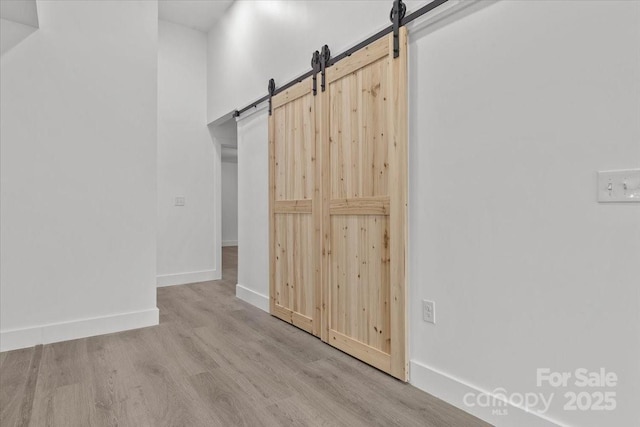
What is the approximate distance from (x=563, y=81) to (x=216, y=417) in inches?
85.0

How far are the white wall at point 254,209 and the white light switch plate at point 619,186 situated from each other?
2763 millimetres

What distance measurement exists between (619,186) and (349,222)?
1.53 m

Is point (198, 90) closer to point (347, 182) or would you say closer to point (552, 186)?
point (347, 182)

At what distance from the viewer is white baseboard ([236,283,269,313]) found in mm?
3631

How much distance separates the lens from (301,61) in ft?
10.1

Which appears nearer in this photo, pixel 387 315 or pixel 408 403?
pixel 408 403

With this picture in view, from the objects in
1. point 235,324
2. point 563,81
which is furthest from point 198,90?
point 563,81

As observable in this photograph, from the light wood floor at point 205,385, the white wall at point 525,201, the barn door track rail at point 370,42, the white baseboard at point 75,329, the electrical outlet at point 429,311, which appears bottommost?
the light wood floor at point 205,385

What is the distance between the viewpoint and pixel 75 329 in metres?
2.92

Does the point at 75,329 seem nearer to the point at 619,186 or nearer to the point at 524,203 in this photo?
the point at 524,203

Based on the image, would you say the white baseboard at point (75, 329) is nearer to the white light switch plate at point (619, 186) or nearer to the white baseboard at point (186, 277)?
the white baseboard at point (186, 277)

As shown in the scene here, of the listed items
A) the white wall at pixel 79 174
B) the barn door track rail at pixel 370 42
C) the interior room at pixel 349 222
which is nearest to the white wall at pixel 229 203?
the interior room at pixel 349 222

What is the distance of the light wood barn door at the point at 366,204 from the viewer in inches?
83.8

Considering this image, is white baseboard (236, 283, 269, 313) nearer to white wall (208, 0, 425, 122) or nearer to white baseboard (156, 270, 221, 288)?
white baseboard (156, 270, 221, 288)
